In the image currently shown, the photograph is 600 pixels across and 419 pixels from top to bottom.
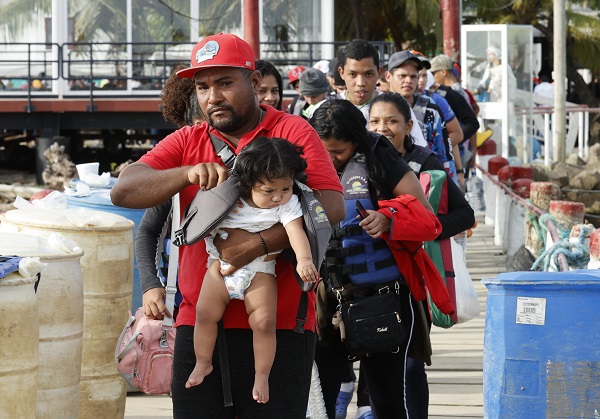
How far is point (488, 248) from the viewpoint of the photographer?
47.1ft

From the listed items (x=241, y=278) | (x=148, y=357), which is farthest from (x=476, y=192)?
(x=241, y=278)

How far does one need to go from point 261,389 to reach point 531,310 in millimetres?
1258

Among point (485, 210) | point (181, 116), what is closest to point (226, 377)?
point (181, 116)

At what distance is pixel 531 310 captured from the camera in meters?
4.53

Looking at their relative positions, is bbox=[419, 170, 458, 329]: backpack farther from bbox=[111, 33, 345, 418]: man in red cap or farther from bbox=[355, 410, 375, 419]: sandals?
bbox=[111, 33, 345, 418]: man in red cap

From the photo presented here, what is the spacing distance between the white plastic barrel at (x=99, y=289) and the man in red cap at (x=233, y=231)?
7.21 ft

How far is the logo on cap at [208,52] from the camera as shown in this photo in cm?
382

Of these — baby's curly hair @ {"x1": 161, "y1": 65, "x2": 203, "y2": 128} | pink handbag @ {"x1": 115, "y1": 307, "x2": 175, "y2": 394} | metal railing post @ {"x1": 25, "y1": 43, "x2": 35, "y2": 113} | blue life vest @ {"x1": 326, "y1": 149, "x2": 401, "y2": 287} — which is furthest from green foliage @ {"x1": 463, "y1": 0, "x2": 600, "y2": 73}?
pink handbag @ {"x1": 115, "y1": 307, "x2": 175, "y2": 394}

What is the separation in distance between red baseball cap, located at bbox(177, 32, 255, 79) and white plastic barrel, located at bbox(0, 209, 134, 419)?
235 cm

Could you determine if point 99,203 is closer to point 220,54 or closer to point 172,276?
point 172,276

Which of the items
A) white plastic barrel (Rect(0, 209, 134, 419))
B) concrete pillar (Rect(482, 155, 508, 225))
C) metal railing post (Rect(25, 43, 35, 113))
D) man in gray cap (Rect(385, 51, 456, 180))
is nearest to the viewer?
white plastic barrel (Rect(0, 209, 134, 419))

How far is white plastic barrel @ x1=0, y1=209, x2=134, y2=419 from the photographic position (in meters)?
6.05

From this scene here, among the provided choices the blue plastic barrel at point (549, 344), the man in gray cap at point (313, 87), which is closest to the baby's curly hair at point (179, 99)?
the blue plastic barrel at point (549, 344)

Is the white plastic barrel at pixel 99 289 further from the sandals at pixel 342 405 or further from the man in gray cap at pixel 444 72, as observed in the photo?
the man in gray cap at pixel 444 72
